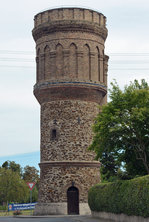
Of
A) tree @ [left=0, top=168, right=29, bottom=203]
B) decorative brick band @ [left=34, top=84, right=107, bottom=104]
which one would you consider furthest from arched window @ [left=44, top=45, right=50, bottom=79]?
tree @ [left=0, top=168, right=29, bottom=203]

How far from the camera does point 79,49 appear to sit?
41656 mm

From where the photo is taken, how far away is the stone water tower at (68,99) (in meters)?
39.4

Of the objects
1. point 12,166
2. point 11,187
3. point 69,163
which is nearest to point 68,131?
point 69,163

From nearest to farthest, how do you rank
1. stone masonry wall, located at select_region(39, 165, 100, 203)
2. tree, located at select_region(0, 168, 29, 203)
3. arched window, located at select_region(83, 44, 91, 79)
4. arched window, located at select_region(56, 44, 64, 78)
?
stone masonry wall, located at select_region(39, 165, 100, 203) → arched window, located at select_region(56, 44, 64, 78) → arched window, located at select_region(83, 44, 91, 79) → tree, located at select_region(0, 168, 29, 203)

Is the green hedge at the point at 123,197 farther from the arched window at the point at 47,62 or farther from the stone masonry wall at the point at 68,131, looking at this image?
the arched window at the point at 47,62

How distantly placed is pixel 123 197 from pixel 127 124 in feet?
15.1

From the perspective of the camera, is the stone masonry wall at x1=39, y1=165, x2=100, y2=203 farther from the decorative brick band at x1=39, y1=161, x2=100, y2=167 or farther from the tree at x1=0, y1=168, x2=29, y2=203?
the tree at x1=0, y1=168, x2=29, y2=203

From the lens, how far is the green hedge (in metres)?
22.7

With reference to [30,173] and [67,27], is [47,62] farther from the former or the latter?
[30,173]

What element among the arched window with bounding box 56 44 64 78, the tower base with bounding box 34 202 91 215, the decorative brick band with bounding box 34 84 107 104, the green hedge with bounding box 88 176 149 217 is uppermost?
the arched window with bounding box 56 44 64 78

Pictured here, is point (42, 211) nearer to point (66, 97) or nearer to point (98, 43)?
point (66, 97)

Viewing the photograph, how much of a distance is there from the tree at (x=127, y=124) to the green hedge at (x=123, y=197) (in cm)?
213

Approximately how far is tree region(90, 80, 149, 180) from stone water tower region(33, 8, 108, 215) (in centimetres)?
931

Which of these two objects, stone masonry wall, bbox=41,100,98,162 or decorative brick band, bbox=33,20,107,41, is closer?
stone masonry wall, bbox=41,100,98,162
